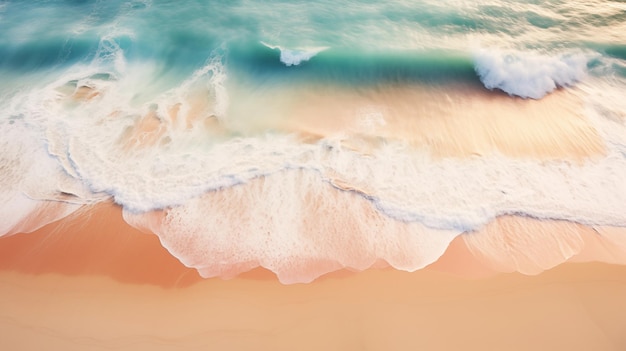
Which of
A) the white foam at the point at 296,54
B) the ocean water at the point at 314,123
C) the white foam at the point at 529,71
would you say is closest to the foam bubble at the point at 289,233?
the ocean water at the point at 314,123

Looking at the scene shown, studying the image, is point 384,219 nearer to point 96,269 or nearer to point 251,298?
point 251,298

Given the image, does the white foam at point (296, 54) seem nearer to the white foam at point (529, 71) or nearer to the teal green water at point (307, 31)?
the teal green water at point (307, 31)

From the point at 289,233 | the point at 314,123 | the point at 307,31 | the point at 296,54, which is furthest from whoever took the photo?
the point at 307,31

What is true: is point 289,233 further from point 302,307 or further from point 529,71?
point 529,71

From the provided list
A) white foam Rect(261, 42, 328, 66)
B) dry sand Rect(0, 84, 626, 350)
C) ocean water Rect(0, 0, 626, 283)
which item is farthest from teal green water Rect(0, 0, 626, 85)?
dry sand Rect(0, 84, 626, 350)

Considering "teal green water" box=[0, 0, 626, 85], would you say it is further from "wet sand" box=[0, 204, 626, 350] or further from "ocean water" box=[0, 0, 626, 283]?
"wet sand" box=[0, 204, 626, 350]

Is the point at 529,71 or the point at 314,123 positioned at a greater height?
the point at 529,71

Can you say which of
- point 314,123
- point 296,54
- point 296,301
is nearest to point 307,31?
point 296,54
